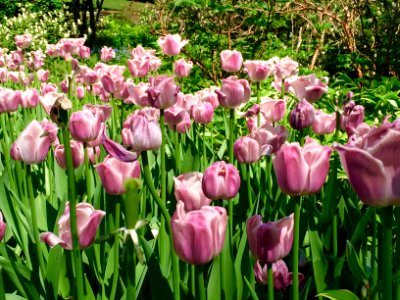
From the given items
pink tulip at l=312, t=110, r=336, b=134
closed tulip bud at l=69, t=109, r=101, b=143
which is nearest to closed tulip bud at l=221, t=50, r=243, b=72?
pink tulip at l=312, t=110, r=336, b=134

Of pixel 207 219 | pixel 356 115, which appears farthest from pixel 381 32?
pixel 207 219

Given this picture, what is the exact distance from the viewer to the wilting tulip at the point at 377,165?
749 mm

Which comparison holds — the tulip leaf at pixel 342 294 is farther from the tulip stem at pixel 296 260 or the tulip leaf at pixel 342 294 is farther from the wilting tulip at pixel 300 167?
the wilting tulip at pixel 300 167

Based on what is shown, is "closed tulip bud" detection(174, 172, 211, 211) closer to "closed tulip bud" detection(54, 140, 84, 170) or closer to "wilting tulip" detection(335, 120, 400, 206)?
"wilting tulip" detection(335, 120, 400, 206)

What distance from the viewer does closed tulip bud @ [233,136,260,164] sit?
5.08 ft

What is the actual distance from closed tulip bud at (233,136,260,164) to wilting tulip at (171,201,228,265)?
62cm

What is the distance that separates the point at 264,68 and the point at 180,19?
4.75 metres

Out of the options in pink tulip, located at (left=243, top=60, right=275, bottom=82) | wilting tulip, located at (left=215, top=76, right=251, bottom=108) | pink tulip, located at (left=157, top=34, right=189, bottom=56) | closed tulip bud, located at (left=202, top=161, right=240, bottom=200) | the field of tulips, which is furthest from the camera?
pink tulip, located at (left=157, top=34, right=189, bottom=56)

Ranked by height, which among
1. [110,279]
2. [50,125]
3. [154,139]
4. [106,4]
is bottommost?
[106,4]

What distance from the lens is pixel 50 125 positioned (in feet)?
5.82

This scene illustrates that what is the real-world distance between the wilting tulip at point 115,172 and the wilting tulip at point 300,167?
16.9 inches

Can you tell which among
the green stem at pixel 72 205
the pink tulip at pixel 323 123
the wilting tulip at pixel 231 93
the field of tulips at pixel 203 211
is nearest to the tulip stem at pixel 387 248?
A: the field of tulips at pixel 203 211

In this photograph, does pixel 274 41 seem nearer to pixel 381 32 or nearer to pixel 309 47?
pixel 309 47

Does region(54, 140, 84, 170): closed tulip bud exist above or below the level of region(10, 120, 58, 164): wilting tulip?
below
